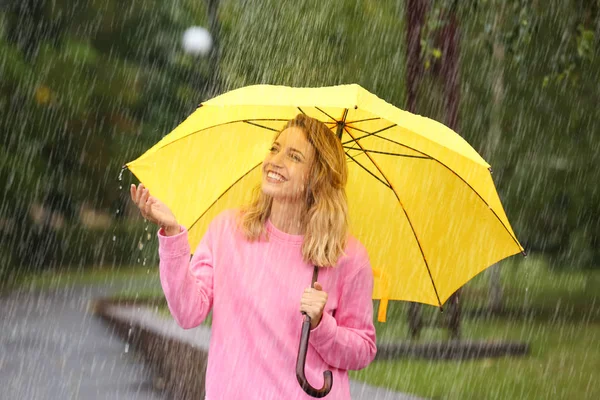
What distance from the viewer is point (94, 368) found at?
38.3 ft

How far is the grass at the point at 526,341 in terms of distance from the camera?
10.5m

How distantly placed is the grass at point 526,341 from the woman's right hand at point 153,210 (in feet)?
21.6

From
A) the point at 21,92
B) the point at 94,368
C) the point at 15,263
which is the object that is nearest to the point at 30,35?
the point at 21,92

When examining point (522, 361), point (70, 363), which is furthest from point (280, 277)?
point (70, 363)

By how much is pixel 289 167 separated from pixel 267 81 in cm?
1217

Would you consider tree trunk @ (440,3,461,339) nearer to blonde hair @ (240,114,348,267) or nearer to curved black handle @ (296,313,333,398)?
blonde hair @ (240,114,348,267)

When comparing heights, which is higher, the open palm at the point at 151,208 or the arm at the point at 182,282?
the open palm at the point at 151,208

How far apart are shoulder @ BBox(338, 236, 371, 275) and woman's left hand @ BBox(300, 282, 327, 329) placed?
0.74 ft

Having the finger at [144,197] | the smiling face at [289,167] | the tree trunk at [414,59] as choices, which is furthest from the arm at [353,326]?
the tree trunk at [414,59]

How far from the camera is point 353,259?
12.8 ft

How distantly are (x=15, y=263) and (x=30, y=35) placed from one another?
30.6ft

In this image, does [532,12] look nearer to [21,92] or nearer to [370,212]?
[370,212]

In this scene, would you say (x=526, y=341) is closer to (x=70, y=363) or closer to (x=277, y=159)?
(x=70, y=363)

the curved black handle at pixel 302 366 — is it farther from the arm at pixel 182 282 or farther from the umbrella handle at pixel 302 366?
the arm at pixel 182 282
